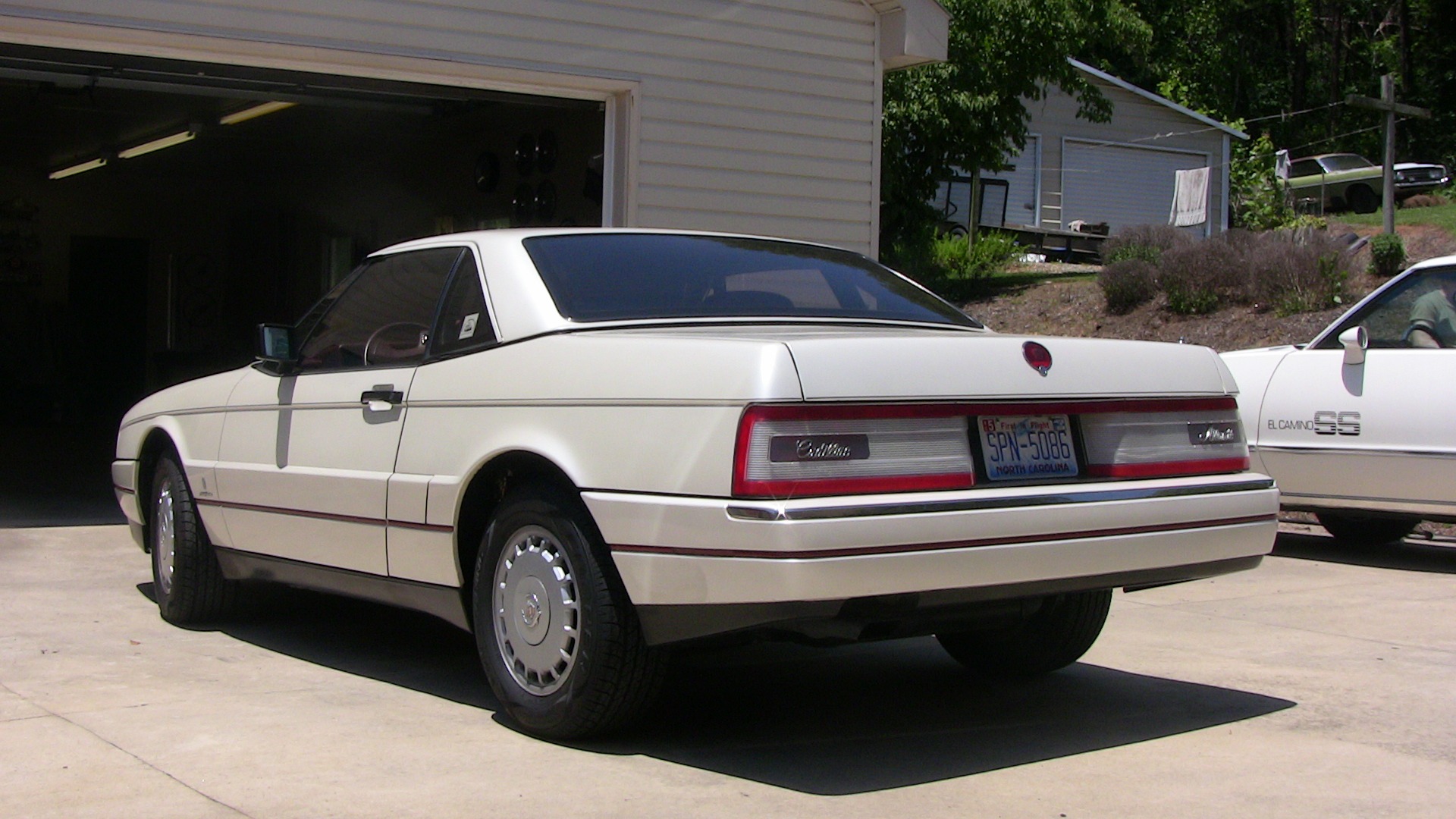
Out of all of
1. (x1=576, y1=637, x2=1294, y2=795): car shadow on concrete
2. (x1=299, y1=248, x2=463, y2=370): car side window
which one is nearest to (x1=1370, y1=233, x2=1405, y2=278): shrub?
(x1=576, y1=637, x2=1294, y2=795): car shadow on concrete

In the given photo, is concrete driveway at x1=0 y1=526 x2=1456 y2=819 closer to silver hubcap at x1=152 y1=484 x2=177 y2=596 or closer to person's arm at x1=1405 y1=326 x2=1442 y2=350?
silver hubcap at x1=152 y1=484 x2=177 y2=596

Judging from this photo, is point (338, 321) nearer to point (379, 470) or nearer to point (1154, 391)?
point (379, 470)

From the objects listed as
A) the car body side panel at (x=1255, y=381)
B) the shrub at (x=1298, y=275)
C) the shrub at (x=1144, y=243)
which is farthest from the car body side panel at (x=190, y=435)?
the shrub at (x=1144, y=243)

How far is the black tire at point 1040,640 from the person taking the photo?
5.15 m

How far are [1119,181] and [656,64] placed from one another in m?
26.8

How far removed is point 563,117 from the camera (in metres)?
14.2

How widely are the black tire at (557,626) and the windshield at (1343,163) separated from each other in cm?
3467

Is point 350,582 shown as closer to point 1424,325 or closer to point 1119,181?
point 1424,325

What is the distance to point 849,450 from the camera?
381cm

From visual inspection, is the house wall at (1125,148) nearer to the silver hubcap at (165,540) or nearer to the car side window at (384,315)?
the silver hubcap at (165,540)

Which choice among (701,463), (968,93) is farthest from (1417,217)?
(701,463)

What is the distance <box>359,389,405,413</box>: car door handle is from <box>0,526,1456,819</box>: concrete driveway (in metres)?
0.96

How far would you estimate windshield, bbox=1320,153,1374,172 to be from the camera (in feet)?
116

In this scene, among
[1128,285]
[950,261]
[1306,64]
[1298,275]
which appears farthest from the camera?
[1306,64]
